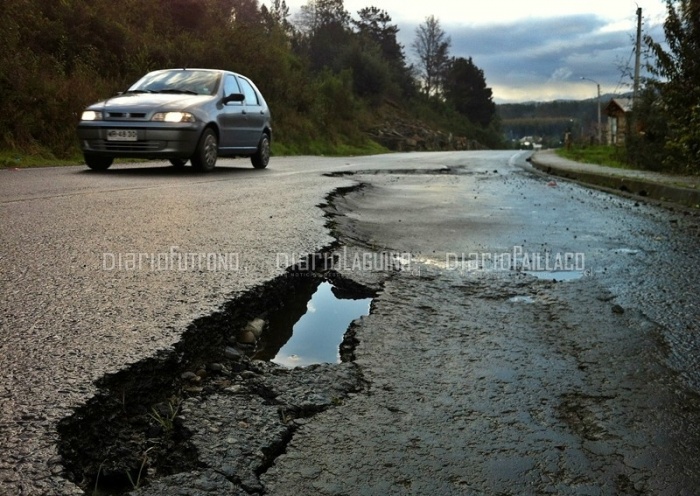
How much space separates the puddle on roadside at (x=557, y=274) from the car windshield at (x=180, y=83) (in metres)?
7.57

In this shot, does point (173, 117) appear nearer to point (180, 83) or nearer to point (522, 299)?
point (180, 83)

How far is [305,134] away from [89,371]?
2629cm

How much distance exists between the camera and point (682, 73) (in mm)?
8797

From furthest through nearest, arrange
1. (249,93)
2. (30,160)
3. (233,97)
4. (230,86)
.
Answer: (249,93) → (30,160) → (230,86) → (233,97)

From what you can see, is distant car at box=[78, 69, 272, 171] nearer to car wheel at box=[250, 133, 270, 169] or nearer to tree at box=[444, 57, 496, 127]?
car wheel at box=[250, 133, 270, 169]

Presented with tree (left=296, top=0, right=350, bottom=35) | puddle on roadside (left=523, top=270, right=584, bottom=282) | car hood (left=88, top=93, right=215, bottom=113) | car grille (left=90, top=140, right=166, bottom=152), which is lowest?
puddle on roadside (left=523, top=270, right=584, bottom=282)

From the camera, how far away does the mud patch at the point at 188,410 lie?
1.60 meters

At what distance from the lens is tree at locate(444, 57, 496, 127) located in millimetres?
81812

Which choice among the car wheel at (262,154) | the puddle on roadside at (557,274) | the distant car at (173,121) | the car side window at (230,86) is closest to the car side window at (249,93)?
the distant car at (173,121)

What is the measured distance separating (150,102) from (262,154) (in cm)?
303

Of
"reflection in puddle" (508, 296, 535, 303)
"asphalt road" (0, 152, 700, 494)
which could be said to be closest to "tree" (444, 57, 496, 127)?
"asphalt road" (0, 152, 700, 494)

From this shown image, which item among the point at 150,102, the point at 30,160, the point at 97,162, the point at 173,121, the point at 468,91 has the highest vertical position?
the point at 468,91

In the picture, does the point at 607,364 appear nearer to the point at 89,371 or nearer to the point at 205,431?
the point at 205,431

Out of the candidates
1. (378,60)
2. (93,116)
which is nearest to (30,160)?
(93,116)
